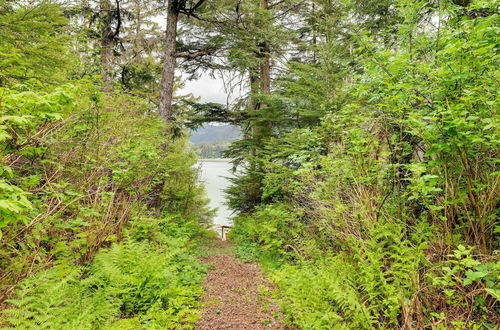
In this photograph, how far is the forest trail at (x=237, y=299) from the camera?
397 cm

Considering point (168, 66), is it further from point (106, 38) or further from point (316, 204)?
point (316, 204)

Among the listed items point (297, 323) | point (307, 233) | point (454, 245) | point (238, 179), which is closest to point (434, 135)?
point (454, 245)

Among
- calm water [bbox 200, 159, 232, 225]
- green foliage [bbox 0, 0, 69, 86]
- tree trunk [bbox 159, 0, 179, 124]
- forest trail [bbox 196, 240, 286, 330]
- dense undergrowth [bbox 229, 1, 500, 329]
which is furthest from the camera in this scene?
calm water [bbox 200, 159, 232, 225]

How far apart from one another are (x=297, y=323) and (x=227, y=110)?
945 cm

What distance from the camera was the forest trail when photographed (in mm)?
3967

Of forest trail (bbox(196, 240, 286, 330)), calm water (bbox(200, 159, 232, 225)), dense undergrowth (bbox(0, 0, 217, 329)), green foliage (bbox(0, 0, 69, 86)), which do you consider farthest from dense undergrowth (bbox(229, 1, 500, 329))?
calm water (bbox(200, 159, 232, 225))

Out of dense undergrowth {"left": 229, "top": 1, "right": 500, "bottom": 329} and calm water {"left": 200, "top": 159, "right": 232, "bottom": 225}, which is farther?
calm water {"left": 200, "top": 159, "right": 232, "bottom": 225}

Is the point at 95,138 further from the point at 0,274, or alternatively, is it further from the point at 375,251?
the point at 375,251

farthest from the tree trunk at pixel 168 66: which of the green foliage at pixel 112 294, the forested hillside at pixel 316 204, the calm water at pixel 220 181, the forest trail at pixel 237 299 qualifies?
the green foliage at pixel 112 294

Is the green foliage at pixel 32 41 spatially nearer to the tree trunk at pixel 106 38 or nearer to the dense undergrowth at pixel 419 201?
the dense undergrowth at pixel 419 201

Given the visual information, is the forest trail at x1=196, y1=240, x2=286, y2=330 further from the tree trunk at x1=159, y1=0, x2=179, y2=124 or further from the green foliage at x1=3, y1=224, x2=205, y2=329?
the tree trunk at x1=159, y1=0, x2=179, y2=124

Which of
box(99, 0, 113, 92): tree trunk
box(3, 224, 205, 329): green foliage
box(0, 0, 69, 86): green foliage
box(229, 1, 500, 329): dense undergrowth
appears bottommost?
box(3, 224, 205, 329): green foliage

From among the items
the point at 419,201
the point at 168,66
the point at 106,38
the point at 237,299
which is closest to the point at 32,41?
the point at 168,66

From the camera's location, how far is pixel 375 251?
12.2ft
